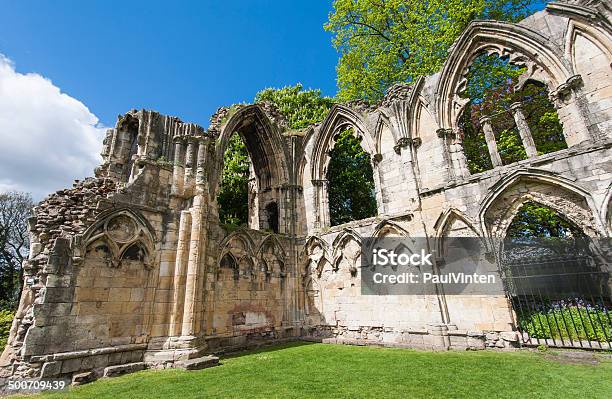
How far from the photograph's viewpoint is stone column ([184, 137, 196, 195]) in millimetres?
8430

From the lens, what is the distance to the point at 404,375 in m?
5.32

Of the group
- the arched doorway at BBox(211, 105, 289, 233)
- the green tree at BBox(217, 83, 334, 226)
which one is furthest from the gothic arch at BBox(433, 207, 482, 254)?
the green tree at BBox(217, 83, 334, 226)

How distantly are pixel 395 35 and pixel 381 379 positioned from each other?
1494 cm

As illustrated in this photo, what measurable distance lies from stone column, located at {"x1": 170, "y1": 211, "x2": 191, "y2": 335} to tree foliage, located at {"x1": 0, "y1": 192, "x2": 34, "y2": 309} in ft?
70.7

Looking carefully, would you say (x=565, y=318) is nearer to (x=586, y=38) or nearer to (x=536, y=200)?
(x=536, y=200)

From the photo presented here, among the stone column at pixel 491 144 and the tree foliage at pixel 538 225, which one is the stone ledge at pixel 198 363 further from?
the tree foliage at pixel 538 225

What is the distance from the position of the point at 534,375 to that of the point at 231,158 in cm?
1546

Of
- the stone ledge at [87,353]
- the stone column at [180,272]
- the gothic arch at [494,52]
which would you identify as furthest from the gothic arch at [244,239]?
the gothic arch at [494,52]

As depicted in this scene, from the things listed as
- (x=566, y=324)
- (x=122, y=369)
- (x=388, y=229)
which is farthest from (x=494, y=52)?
(x=122, y=369)

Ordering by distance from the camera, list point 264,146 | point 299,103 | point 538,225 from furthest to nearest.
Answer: point 299,103, point 264,146, point 538,225

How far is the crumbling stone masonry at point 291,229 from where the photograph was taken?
663 centimetres

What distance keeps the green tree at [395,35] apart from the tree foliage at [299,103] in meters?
2.32

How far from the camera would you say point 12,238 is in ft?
80.0

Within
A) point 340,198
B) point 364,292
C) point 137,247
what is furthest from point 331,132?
point 137,247
